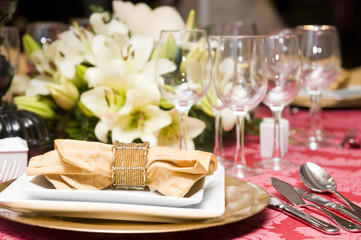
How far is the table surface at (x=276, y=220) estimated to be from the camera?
28.9 inches

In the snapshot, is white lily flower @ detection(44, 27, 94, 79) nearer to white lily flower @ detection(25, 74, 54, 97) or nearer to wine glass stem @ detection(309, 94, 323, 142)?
white lily flower @ detection(25, 74, 54, 97)

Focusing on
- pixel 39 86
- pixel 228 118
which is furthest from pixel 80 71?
pixel 228 118

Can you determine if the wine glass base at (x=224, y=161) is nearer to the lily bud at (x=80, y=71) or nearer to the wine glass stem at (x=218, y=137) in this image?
the wine glass stem at (x=218, y=137)

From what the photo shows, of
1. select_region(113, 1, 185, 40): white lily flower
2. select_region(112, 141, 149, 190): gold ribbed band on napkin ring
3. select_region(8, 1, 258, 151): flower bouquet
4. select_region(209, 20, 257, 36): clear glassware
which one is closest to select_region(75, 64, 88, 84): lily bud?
select_region(8, 1, 258, 151): flower bouquet

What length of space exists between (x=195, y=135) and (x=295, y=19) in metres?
3.32

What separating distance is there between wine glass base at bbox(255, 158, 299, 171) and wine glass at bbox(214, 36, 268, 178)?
3.0 inches

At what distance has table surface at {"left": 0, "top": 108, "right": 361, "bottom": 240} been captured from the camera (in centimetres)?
73

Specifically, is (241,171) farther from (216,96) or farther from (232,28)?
(232,28)

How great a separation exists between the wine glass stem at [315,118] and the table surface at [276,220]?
0.16 ft

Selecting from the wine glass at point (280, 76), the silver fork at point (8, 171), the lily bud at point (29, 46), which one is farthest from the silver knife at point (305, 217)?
Answer: the lily bud at point (29, 46)

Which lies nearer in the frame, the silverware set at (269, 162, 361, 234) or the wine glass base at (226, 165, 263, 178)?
the silverware set at (269, 162, 361, 234)

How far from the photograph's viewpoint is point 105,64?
4.19 ft

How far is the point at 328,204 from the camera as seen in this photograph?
2.84 ft

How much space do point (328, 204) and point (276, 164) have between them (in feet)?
1.13
